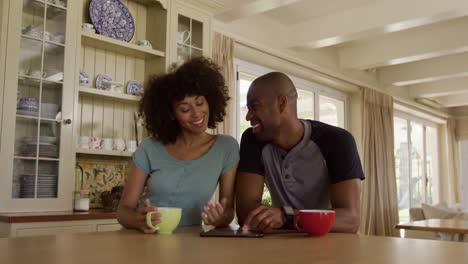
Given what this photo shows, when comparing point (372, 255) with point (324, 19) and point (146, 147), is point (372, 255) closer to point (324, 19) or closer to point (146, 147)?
point (146, 147)

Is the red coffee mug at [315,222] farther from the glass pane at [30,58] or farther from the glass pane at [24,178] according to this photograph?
the glass pane at [30,58]

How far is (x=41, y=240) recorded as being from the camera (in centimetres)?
103

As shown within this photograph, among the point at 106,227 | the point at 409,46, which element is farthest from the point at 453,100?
the point at 106,227

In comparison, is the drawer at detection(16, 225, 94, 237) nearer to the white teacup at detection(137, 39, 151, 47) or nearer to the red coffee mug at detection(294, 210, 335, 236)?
the white teacup at detection(137, 39, 151, 47)

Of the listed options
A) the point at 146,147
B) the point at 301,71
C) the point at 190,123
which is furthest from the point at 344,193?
the point at 301,71

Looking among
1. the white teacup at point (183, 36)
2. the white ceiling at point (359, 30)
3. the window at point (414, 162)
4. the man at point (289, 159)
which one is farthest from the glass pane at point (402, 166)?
the man at point (289, 159)

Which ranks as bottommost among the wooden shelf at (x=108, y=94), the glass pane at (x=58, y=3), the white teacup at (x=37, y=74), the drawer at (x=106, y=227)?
the drawer at (x=106, y=227)

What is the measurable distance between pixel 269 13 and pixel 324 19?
1.81ft

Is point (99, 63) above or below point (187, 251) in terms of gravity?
above

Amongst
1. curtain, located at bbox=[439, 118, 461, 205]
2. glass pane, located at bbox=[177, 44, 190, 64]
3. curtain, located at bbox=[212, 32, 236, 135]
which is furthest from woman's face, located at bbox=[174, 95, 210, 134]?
curtain, located at bbox=[439, 118, 461, 205]

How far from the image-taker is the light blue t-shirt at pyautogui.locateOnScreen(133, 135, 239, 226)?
1.50 meters

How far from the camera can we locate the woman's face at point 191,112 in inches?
62.6

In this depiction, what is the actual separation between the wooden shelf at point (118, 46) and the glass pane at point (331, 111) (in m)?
3.07

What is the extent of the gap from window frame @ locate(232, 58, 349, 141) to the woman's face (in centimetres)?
267
